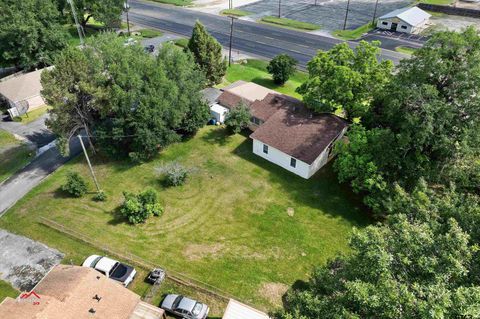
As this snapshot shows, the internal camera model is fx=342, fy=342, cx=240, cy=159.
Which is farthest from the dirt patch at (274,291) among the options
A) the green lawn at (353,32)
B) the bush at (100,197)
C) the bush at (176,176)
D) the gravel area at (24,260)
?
the green lawn at (353,32)

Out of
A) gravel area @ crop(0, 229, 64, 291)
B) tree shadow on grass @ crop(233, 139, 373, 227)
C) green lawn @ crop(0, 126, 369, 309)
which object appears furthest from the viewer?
tree shadow on grass @ crop(233, 139, 373, 227)

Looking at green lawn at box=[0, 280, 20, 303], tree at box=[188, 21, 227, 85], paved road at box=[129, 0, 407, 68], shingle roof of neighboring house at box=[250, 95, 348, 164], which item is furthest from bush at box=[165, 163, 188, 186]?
paved road at box=[129, 0, 407, 68]

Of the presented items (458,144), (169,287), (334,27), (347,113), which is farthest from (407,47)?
(169,287)

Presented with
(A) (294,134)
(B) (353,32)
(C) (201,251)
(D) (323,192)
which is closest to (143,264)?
(C) (201,251)

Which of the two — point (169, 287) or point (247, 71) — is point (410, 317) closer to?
point (169, 287)

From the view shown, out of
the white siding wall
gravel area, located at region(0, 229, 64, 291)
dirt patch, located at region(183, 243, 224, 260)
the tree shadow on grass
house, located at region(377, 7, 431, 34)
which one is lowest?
gravel area, located at region(0, 229, 64, 291)

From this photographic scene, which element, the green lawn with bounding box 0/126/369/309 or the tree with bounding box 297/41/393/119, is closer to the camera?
the green lawn with bounding box 0/126/369/309

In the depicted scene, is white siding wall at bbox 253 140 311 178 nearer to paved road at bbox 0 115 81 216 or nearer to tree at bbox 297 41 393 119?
tree at bbox 297 41 393 119
